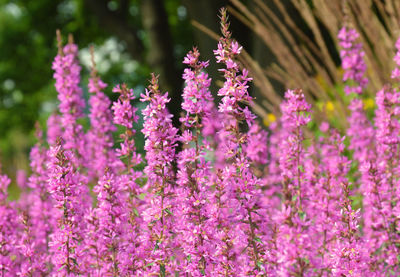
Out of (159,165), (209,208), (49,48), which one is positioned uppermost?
(49,48)

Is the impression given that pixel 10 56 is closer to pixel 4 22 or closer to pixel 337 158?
pixel 4 22

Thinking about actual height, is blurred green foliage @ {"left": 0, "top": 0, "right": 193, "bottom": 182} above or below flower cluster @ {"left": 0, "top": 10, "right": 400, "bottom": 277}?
above

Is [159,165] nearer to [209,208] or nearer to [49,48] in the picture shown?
[209,208]

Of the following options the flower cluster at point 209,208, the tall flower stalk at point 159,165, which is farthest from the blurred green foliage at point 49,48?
the tall flower stalk at point 159,165

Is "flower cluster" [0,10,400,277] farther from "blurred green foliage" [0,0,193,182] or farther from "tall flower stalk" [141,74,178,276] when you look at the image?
"blurred green foliage" [0,0,193,182]

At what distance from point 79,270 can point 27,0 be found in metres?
15.2

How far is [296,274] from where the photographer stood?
2043 millimetres

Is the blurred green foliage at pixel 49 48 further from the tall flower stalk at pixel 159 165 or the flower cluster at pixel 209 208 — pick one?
the tall flower stalk at pixel 159 165

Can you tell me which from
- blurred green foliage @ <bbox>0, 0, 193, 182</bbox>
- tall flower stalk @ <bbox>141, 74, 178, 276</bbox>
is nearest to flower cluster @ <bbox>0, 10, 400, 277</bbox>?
tall flower stalk @ <bbox>141, 74, 178, 276</bbox>

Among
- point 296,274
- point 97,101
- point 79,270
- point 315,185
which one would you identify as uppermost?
point 97,101

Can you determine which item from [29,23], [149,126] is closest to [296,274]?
[149,126]

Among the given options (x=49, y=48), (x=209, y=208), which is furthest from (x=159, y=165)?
(x=49, y=48)

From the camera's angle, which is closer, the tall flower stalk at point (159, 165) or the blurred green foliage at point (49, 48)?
the tall flower stalk at point (159, 165)

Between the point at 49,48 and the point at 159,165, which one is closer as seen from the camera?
the point at 159,165
